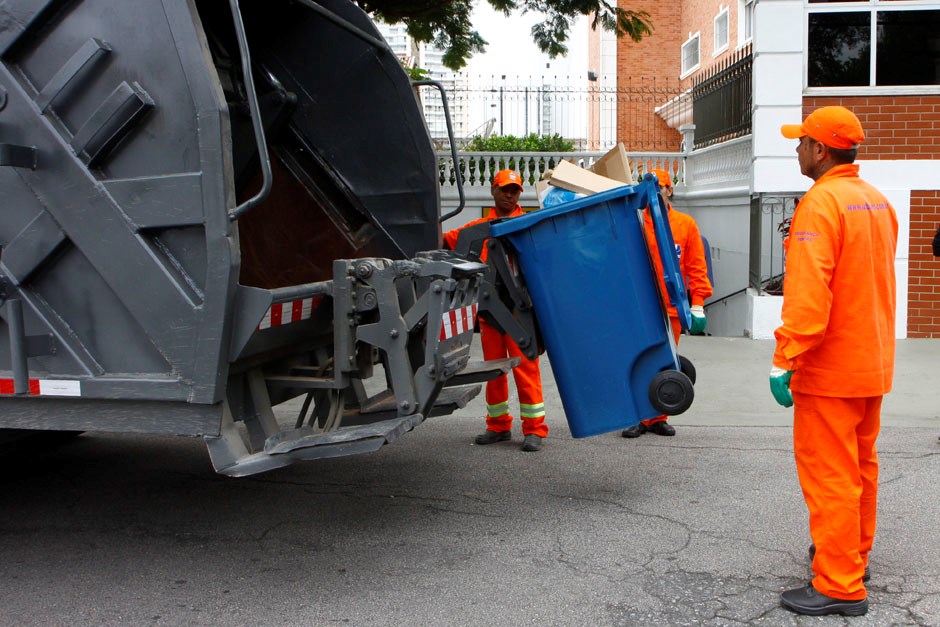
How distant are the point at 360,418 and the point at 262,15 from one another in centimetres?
220

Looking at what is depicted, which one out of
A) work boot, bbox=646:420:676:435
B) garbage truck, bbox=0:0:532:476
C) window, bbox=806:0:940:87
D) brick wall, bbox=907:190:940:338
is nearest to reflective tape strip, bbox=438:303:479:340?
garbage truck, bbox=0:0:532:476

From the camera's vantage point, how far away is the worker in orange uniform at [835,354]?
129 inches

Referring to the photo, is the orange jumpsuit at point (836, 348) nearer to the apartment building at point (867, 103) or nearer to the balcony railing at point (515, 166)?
the apartment building at point (867, 103)

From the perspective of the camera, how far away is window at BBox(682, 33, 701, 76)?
22.3 meters

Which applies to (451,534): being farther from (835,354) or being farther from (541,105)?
(541,105)

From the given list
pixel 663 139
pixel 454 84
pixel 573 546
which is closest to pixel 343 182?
pixel 573 546

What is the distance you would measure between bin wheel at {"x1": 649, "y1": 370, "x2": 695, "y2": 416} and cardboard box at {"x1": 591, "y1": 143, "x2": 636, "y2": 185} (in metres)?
1.17

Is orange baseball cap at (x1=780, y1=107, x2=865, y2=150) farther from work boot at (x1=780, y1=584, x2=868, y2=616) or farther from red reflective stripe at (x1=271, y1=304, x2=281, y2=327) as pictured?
red reflective stripe at (x1=271, y1=304, x2=281, y2=327)

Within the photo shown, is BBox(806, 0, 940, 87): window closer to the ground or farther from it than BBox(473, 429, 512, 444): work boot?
farther from it

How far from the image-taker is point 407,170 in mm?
5070

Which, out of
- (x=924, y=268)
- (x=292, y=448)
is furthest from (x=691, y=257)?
(x=924, y=268)

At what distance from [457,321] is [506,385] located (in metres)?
1.68

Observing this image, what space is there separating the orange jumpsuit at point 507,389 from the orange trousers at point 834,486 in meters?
2.21

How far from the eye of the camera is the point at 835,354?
10.9 ft
